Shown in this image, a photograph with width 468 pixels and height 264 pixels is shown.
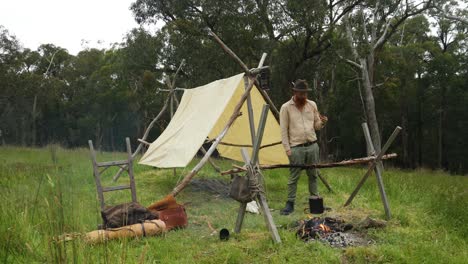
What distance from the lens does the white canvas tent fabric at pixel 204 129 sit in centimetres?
583

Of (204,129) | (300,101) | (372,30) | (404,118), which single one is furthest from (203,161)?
(404,118)

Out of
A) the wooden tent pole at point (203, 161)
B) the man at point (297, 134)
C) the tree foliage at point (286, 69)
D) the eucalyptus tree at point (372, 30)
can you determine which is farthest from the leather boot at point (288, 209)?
the eucalyptus tree at point (372, 30)

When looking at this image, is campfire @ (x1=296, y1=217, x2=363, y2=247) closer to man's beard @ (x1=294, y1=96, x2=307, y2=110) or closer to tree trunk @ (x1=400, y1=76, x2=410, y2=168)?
man's beard @ (x1=294, y1=96, x2=307, y2=110)

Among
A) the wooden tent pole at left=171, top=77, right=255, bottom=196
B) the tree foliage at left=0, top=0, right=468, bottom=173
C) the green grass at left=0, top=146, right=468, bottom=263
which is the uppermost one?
the tree foliage at left=0, top=0, right=468, bottom=173

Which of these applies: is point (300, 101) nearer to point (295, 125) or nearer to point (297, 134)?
point (295, 125)

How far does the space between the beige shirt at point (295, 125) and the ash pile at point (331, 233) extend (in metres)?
1.20

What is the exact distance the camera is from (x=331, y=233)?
423 cm

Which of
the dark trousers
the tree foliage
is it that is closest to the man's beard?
the dark trousers

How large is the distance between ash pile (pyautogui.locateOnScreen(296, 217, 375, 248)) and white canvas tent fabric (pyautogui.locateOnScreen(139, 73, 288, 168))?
1.79 meters

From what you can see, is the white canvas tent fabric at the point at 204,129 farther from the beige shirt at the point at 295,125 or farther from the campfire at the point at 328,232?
the campfire at the point at 328,232

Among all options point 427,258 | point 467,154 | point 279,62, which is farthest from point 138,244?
point 467,154

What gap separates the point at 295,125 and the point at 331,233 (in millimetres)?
1658

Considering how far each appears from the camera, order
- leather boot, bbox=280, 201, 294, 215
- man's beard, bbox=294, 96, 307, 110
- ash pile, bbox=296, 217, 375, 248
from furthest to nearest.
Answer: leather boot, bbox=280, 201, 294, 215
man's beard, bbox=294, 96, 307, 110
ash pile, bbox=296, 217, 375, 248

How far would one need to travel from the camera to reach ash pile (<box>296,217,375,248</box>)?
4059mm
